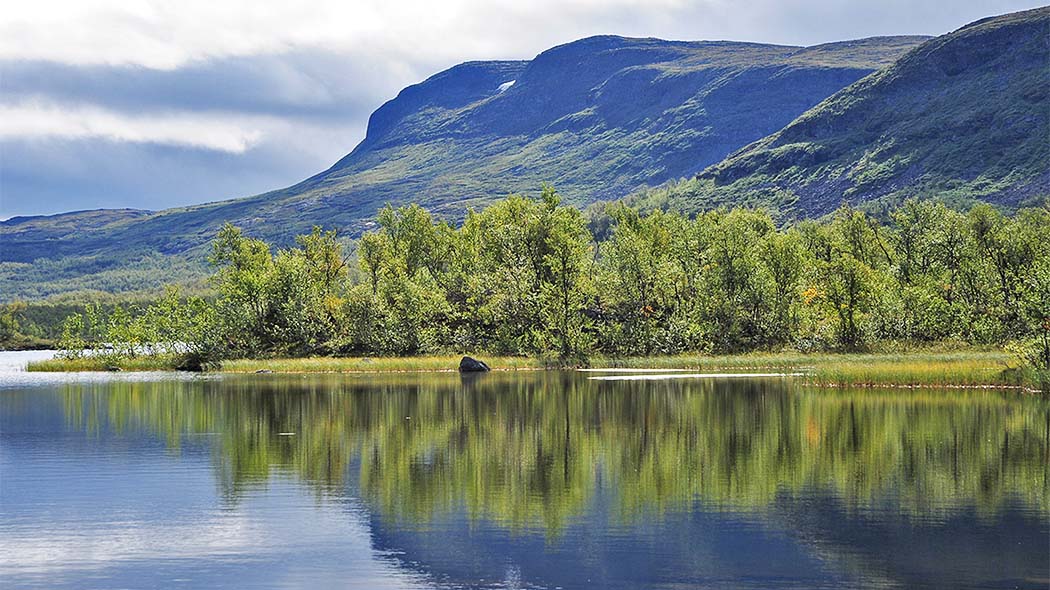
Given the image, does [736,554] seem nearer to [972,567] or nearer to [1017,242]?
[972,567]

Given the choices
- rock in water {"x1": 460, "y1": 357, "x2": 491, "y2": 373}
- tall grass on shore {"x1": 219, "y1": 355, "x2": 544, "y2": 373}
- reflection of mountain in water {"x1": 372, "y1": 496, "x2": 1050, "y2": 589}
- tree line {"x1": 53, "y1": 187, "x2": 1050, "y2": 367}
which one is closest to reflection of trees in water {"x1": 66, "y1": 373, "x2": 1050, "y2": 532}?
reflection of mountain in water {"x1": 372, "y1": 496, "x2": 1050, "y2": 589}

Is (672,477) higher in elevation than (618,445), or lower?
lower

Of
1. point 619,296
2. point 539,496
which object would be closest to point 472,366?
point 619,296

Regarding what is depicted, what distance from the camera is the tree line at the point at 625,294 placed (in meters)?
115

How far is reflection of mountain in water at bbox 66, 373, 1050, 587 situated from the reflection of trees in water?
162mm

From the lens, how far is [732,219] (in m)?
136

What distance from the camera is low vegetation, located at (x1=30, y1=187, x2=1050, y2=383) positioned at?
377 ft

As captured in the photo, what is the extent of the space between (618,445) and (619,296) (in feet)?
283

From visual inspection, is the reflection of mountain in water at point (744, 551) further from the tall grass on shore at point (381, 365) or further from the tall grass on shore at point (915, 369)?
the tall grass on shore at point (381, 365)

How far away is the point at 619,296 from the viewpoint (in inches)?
5128

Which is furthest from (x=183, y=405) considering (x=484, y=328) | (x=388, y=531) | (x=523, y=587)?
(x=484, y=328)

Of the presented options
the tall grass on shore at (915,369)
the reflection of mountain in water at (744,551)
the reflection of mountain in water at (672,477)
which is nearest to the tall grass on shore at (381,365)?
the tall grass on shore at (915,369)

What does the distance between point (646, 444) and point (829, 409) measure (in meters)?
17.7

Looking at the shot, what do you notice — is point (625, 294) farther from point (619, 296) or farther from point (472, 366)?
point (472, 366)
